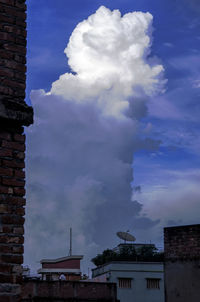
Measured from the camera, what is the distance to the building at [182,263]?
15383 millimetres

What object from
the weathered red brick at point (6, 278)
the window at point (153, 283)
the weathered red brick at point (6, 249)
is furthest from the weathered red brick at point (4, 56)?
the window at point (153, 283)

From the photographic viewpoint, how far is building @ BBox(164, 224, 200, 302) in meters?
15.4

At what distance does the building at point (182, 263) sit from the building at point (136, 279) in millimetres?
20342

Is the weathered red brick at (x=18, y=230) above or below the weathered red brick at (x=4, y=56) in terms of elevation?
below

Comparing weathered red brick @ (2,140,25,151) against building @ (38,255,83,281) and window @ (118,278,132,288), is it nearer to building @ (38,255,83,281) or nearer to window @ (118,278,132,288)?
window @ (118,278,132,288)

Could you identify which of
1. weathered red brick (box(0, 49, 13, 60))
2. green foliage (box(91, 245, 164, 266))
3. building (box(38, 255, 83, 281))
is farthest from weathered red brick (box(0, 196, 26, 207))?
green foliage (box(91, 245, 164, 266))

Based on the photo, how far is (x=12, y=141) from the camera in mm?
5629

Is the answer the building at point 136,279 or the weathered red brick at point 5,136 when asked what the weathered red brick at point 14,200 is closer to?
the weathered red brick at point 5,136

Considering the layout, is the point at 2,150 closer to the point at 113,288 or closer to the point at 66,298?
the point at 66,298

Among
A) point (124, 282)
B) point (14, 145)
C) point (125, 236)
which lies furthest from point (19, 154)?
point (125, 236)

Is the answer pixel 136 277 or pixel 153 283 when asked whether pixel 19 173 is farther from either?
pixel 153 283

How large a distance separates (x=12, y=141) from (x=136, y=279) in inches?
1273

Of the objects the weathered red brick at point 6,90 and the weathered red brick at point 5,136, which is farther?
the weathered red brick at point 6,90

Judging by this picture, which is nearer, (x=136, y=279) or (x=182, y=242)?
(x=182, y=242)
